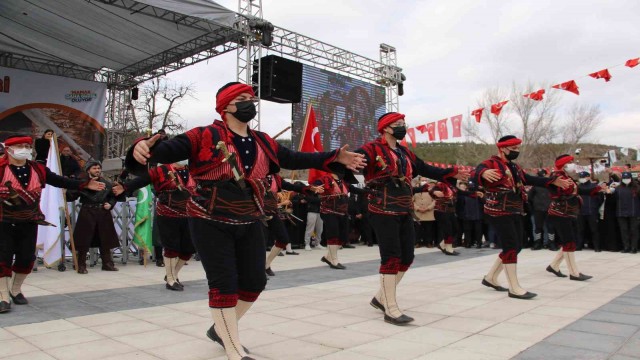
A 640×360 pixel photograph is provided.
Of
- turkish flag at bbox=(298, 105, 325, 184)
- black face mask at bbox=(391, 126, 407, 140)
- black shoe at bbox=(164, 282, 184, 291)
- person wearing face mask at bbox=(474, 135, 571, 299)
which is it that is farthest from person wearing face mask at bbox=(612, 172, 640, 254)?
black shoe at bbox=(164, 282, 184, 291)

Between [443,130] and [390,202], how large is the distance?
15173 millimetres

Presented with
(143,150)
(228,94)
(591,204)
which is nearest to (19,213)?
(143,150)

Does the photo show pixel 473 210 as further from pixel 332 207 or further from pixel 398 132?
pixel 398 132

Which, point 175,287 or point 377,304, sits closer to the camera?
point 377,304

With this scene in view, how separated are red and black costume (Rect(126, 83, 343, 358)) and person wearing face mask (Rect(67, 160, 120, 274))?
6161 millimetres

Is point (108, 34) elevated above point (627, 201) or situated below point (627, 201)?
above

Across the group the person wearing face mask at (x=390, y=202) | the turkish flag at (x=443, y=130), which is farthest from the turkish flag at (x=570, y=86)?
the person wearing face mask at (x=390, y=202)

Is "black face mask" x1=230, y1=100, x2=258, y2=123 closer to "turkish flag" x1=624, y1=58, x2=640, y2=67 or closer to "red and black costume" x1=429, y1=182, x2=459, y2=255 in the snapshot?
"red and black costume" x1=429, y1=182, x2=459, y2=255

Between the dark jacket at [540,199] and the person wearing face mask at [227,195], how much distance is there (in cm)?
1044

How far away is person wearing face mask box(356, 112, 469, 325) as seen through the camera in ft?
17.2

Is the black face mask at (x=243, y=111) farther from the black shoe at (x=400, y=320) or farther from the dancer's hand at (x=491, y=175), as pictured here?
the dancer's hand at (x=491, y=175)

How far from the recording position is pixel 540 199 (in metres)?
13.0

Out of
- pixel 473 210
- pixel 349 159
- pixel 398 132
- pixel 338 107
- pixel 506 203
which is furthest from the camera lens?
pixel 338 107

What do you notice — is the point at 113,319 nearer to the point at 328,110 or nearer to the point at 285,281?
the point at 285,281
